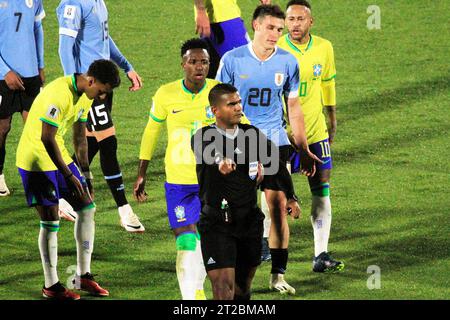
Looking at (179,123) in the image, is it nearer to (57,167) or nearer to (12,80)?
(57,167)

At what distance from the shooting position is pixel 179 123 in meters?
11.0

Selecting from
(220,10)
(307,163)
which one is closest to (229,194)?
(307,163)

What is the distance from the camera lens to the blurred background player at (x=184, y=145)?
36.0 ft

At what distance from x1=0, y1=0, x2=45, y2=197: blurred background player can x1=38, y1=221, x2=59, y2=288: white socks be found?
3.37 m

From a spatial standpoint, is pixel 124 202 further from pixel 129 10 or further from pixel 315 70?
pixel 129 10

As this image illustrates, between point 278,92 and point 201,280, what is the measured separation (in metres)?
1.75

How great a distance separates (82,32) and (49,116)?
2560mm

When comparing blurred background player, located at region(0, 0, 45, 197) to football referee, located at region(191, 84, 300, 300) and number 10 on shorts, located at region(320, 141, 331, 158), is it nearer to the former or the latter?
number 10 on shorts, located at region(320, 141, 331, 158)

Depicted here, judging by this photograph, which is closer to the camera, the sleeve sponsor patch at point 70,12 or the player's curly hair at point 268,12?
the player's curly hair at point 268,12

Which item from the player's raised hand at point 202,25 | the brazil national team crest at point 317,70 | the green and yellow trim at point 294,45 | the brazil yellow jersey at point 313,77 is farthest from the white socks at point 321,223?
the player's raised hand at point 202,25

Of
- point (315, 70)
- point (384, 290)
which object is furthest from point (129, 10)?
point (384, 290)

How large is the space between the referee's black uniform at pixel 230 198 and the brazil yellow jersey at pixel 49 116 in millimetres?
1441

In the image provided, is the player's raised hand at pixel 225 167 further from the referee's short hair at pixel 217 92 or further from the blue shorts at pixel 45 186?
the blue shorts at pixel 45 186

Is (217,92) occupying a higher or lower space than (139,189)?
higher
